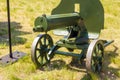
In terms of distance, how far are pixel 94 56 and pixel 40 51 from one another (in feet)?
4.22

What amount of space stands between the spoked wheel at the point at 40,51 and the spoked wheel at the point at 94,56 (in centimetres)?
119

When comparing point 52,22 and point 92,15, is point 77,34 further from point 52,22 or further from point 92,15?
point 52,22

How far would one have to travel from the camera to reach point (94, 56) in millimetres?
6262

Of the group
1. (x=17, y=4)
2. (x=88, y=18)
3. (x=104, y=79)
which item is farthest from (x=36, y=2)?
(x=104, y=79)

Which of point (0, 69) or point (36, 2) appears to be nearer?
point (0, 69)

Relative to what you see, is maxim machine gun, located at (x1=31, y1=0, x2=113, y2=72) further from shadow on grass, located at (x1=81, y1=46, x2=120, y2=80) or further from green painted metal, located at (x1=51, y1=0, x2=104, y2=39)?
shadow on grass, located at (x1=81, y1=46, x2=120, y2=80)

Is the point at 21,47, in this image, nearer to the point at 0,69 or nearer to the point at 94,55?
the point at 0,69

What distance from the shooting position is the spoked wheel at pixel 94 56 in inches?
235

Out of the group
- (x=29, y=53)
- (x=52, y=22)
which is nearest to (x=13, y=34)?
(x=29, y=53)

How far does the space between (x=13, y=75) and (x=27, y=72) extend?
372 millimetres

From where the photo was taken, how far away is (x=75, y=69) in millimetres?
6855

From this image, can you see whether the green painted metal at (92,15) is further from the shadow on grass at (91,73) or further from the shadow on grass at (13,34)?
the shadow on grass at (13,34)

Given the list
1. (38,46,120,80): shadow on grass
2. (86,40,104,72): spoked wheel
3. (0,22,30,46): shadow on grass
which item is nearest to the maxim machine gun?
(86,40,104,72): spoked wheel

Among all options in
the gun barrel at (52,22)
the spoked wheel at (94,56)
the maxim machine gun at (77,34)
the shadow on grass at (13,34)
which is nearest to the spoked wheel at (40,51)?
the maxim machine gun at (77,34)
